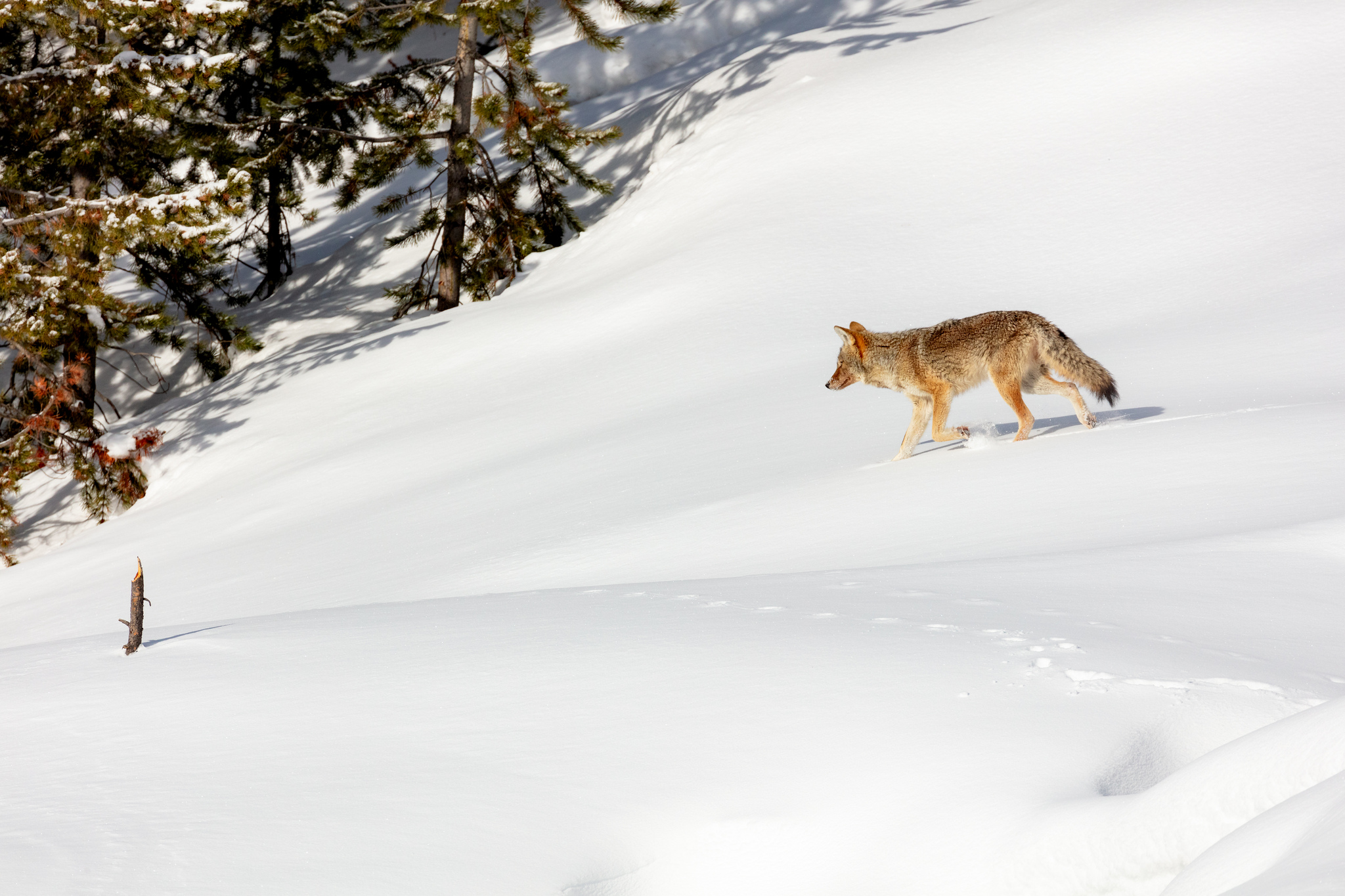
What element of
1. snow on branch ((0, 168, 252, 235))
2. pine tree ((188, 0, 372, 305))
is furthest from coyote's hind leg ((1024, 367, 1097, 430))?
pine tree ((188, 0, 372, 305))

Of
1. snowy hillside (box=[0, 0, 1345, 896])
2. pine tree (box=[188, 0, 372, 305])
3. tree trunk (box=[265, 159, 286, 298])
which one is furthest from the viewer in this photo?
tree trunk (box=[265, 159, 286, 298])

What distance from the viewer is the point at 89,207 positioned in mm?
13258

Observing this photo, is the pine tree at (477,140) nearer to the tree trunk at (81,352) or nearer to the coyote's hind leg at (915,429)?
the tree trunk at (81,352)

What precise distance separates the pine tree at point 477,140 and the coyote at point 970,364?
34.3 feet

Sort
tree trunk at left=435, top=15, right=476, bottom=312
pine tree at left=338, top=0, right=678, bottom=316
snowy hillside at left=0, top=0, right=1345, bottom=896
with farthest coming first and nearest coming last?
tree trunk at left=435, top=15, right=476, bottom=312 → pine tree at left=338, top=0, right=678, bottom=316 → snowy hillside at left=0, top=0, right=1345, bottom=896

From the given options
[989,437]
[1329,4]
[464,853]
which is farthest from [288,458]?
[1329,4]

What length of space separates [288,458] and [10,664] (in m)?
8.51

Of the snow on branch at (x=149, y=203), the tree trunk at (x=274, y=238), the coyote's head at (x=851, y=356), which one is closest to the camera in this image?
the coyote's head at (x=851, y=356)

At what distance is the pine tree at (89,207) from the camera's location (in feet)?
42.9

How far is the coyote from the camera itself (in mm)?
7145

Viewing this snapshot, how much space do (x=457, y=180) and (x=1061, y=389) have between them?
1317cm

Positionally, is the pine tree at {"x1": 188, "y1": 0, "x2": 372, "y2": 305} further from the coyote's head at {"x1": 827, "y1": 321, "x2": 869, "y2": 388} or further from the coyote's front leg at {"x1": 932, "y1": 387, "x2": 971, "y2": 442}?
the coyote's front leg at {"x1": 932, "y1": 387, "x2": 971, "y2": 442}

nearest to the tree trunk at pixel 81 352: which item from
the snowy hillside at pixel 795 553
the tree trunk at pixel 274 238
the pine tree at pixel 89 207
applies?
the pine tree at pixel 89 207

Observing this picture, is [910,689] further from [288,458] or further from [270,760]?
[288,458]
